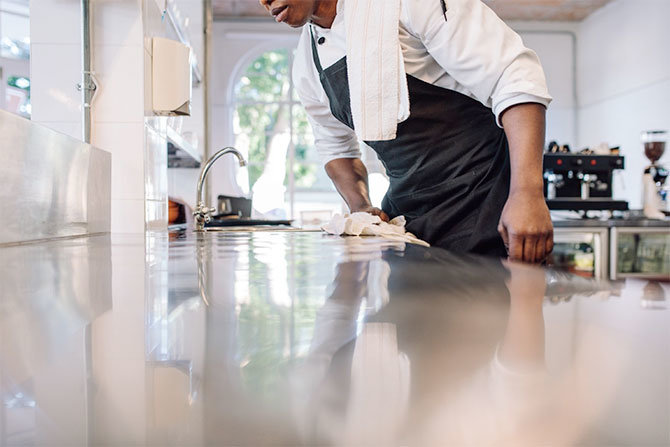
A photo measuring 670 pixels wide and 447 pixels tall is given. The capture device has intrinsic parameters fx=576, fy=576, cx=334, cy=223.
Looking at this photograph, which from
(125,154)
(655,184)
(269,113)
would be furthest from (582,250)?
(269,113)

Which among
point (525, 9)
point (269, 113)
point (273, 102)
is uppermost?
point (525, 9)

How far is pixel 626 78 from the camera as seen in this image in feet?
22.0

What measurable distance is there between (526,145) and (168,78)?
5.09 ft

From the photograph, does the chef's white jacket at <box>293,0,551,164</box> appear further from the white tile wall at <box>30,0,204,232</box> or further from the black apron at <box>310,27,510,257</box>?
the white tile wall at <box>30,0,204,232</box>

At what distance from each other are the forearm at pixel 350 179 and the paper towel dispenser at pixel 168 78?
2.54 ft

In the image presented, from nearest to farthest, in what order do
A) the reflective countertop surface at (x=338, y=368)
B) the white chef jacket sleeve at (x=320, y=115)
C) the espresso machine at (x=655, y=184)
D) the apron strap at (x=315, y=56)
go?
the reflective countertop surface at (x=338, y=368)
the apron strap at (x=315, y=56)
the white chef jacket sleeve at (x=320, y=115)
the espresso machine at (x=655, y=184)

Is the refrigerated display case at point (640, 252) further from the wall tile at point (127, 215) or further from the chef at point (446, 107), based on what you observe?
the wall tile at point (127, 215)

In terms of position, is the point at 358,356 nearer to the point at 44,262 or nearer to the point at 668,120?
the point at 44,262

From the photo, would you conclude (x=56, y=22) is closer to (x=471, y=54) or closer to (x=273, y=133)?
(x=471, y=54)

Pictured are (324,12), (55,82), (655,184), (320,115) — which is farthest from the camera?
(655,184)

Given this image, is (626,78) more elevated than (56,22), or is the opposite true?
(626,78)

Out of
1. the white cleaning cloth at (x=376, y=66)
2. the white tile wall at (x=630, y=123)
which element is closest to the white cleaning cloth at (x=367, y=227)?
the white cleaning cloth at (x=376, y=66)

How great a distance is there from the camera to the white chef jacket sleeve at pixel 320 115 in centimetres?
147

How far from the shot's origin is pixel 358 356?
0.18 metres
